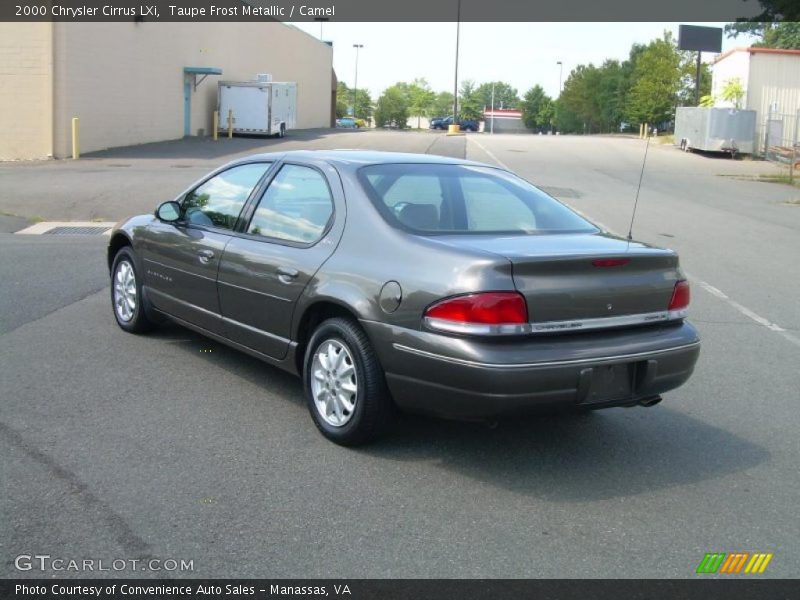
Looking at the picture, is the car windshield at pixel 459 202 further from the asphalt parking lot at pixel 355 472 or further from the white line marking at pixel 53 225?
the white line marking at pixel 53 225

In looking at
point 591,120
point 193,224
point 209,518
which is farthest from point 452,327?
point 591,120

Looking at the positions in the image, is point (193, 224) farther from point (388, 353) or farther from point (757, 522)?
point (757, 522)

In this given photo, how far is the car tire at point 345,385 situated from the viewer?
4.54 metres

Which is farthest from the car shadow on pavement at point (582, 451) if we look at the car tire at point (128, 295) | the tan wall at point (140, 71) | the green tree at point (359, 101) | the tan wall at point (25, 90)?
the green tree at point (359, 101)

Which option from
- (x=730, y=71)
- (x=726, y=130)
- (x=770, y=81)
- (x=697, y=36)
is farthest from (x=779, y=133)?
(x=697, y=36)

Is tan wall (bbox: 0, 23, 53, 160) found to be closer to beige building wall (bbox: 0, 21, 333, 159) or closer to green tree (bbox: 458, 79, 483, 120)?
beige building wall (bbox: 0, 21, 333, 159)

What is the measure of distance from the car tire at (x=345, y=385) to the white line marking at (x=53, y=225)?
401 inches

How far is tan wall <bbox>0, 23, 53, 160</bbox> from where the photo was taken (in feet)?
82.4

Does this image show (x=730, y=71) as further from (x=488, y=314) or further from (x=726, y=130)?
(x=488, y=314)

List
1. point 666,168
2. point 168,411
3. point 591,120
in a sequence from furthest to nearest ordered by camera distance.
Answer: point 591,120 → point 666,168 → point 168,411

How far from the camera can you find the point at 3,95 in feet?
83.4

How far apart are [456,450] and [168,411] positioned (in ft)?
5.84

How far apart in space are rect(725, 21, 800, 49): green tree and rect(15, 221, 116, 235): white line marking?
177 feet

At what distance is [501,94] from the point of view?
159 m
